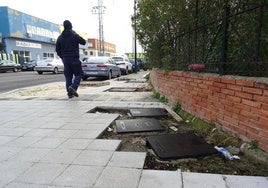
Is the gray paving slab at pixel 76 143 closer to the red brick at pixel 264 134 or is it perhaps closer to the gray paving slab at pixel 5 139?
the gray paving slab at pixel 5 139

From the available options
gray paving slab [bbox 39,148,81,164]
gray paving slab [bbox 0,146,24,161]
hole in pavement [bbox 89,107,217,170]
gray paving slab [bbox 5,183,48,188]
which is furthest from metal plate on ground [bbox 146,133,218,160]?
gray paving slab [bbox 0,146,24,161]

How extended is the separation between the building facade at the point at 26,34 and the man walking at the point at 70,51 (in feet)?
96.9

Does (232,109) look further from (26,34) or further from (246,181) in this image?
(26,34)

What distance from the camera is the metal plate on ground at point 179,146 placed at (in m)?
3.27

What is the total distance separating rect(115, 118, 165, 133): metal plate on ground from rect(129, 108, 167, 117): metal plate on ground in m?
0.44

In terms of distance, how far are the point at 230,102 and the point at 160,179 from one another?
1.77 m

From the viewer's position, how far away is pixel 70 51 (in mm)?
7746

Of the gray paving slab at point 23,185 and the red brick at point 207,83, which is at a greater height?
the red brick at point 207,83

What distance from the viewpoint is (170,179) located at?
266 centimetres

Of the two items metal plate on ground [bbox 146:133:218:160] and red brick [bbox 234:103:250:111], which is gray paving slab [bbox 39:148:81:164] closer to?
metal plate on ground [bbox 146:133:218:160]

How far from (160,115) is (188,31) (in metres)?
1.97

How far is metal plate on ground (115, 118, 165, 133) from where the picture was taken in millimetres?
4461

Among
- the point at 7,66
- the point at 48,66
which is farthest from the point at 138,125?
the point at 7,66

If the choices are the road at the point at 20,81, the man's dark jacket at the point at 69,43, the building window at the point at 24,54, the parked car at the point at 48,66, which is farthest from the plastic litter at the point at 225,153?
the building window at the point at 24,54
